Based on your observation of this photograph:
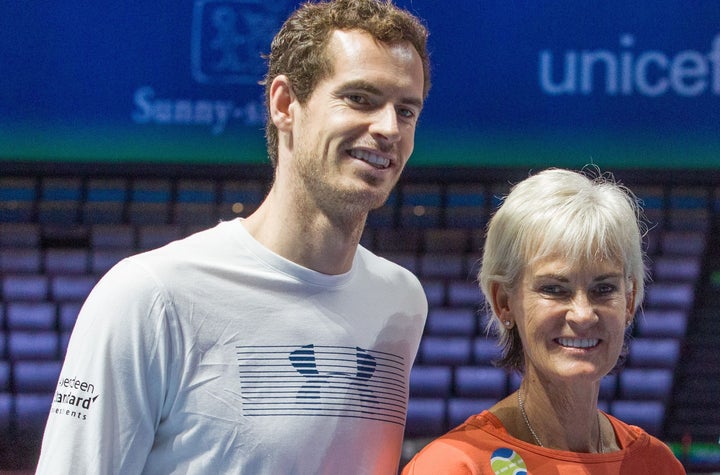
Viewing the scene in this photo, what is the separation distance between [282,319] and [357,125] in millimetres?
333

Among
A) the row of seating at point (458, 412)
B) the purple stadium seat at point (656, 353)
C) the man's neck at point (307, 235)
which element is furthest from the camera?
the purple stadium seat at point (656, 353)

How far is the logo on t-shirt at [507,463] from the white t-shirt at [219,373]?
22cm

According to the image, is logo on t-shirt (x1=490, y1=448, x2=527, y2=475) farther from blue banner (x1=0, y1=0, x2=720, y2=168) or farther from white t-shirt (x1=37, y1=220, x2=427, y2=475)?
blue banner (x1=0, y1=0, x2=720, y2=168)

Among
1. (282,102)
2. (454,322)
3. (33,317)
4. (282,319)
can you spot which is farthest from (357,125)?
(33,317)

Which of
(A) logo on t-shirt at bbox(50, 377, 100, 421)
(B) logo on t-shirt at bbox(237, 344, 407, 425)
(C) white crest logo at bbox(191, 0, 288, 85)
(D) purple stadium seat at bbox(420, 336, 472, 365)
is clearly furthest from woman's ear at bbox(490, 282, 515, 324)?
(D) purple stadium seat at bbox(420, 336, 472, 365)

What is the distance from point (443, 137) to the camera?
696 centimetres

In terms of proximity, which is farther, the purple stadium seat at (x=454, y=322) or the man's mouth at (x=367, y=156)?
the purple stadium seat at (x=454, y=322)

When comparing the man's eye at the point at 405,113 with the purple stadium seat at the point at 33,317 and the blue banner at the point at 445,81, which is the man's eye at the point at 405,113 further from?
the purple stadium seat at the point at 33,317

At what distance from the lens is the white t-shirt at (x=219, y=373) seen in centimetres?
147

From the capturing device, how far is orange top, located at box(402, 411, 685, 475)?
149cm

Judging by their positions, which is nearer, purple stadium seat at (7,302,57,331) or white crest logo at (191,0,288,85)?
white crest logo at (191,0,288,85)

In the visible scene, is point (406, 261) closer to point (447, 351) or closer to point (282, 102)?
point (447, 351)

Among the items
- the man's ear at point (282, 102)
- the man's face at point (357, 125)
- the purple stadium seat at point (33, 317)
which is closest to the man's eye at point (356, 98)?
the man's face at point (357, 125)

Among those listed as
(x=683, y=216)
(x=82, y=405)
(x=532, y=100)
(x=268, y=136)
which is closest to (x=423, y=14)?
(x=532, y=100)
